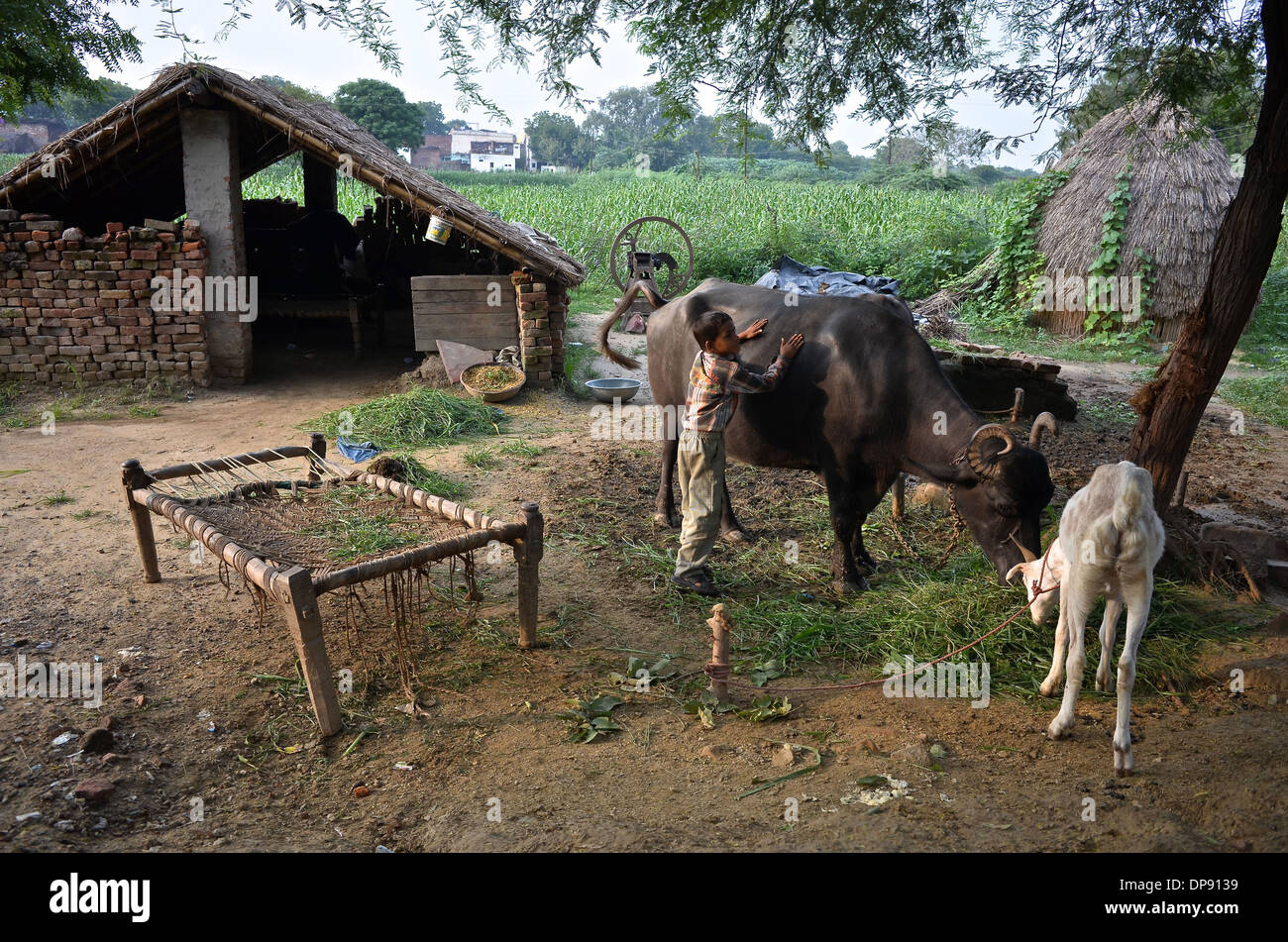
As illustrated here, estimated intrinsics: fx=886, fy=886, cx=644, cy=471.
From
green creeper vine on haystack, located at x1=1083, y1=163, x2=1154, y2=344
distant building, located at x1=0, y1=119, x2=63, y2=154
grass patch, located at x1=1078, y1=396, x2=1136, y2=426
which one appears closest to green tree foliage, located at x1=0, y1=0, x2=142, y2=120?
grass patch, located at x1=1078, y1=396, x2=1136, y2=426

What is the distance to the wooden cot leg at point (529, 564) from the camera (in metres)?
4.09

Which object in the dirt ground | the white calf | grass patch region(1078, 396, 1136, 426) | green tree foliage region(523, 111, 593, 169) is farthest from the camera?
green tree foliage region(523, 111, 593, 169)

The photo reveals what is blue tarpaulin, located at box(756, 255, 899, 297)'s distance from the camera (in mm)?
11305

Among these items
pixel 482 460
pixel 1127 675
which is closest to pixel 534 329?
pixel 482 460

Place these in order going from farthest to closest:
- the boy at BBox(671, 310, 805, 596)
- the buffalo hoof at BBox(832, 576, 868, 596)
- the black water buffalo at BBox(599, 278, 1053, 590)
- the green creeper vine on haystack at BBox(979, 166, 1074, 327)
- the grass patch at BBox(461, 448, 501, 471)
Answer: the green creeper vine on haystack at BBox(979, 166, 1074, 327) < the grass patch at BBox(461, 448, 501, 471) < the buffalo hoof at BBox(832, 576, 868, 596) < the boy at BBox(671, 310, 805, 596) < the black water buffalo at BBox(599, 278, 1053, 590)

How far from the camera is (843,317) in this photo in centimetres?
504

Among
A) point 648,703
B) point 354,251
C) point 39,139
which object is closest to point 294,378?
point 354,251

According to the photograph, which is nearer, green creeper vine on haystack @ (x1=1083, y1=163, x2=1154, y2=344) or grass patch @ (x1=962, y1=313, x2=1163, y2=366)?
grass patch @ (x1=962, y1=313, x2=1163, y2=366)

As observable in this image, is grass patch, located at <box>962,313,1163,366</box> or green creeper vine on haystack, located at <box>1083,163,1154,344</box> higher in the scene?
green creeper vine on haystack, located at <box>1083,163,1154,344</box>

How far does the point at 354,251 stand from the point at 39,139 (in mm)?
49000

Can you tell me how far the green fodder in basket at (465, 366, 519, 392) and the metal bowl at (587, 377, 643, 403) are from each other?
0.85 m

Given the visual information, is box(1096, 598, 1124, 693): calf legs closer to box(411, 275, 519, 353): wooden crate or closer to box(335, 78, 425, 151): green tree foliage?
box(411, 275, 519, 353): wooden crate

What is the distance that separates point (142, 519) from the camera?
480 centimetres

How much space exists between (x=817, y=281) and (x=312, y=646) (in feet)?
33.8
